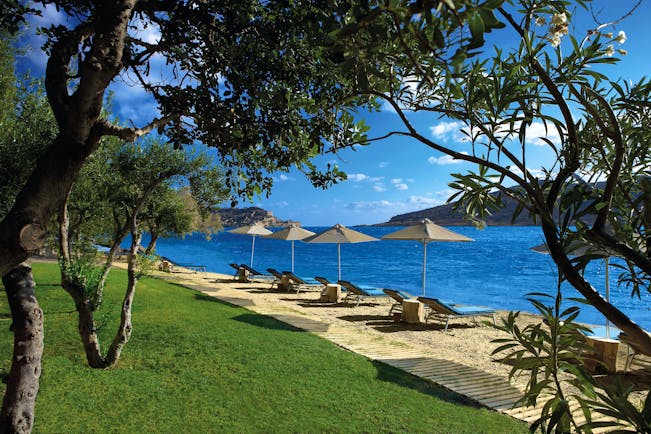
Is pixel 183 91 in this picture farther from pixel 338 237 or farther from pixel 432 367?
pixel 338 237

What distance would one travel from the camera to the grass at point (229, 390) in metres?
A: 4.45

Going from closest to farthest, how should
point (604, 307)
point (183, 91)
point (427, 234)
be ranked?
point (604, 307)
point (183, 91)
point (427, 234)

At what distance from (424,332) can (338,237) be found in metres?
7.49

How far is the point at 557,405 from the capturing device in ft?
4.95

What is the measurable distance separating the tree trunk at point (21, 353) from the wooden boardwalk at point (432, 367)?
458 cm

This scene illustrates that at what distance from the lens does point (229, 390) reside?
530 cm

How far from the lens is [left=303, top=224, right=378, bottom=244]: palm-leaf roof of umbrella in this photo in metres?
17.5

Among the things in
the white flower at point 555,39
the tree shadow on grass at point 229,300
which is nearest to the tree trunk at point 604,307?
the white flower at point 555,39

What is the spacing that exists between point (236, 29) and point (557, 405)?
3.25 m

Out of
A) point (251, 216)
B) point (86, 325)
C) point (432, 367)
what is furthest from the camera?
point (251, 216)

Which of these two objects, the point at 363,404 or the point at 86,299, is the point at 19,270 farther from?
the point at 363,404

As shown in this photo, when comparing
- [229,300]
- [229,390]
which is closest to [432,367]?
[229,390]

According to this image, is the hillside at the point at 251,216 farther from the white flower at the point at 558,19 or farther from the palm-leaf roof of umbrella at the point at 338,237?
the white flower at the point at 558,19

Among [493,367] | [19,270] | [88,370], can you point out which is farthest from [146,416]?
[493,367]
